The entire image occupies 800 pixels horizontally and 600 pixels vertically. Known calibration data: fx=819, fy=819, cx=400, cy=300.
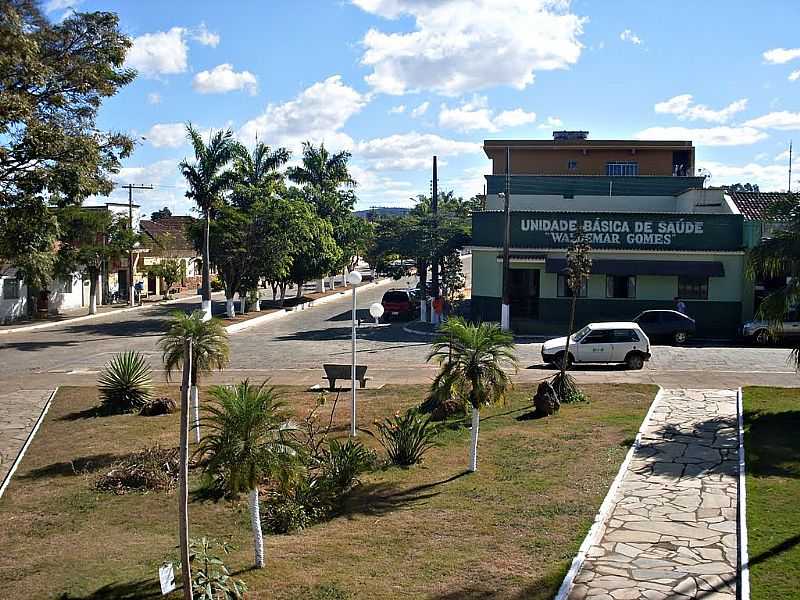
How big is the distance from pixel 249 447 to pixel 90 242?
35.5m

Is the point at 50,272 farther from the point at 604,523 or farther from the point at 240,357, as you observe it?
the point at 604,523

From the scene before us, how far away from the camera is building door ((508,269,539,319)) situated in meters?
35.2

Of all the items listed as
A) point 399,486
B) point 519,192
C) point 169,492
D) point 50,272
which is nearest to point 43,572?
point 169,492

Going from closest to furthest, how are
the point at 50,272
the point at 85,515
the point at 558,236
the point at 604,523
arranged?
the point at 604,523, the point at 85,515, the point at 558,236, the point at 50,272

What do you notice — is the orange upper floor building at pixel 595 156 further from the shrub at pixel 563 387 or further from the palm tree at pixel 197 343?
the palm tree at pixel 197 343

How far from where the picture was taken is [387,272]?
137 ft

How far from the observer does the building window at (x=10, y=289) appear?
3891 cm

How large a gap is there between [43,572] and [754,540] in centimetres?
852

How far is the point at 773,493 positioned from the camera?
11.7m

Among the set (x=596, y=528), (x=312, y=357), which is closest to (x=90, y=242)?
(x=312, y=357)

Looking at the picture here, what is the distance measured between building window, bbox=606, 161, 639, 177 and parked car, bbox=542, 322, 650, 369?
102ft

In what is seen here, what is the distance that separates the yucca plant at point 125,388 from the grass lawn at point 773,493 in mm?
13553

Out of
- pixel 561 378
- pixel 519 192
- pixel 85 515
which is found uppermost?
pixel 519 192

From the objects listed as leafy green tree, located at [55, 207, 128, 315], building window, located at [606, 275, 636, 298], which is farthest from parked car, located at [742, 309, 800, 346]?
leafy green tree, located at [55, 207, 128, 315]
